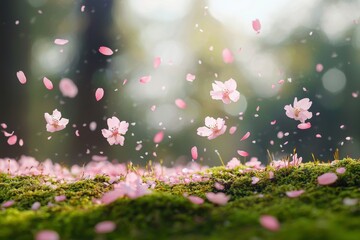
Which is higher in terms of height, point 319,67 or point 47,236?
point 319,67

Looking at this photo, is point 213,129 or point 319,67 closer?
point 213,129

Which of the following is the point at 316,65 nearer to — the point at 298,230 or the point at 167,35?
the point at 167,35

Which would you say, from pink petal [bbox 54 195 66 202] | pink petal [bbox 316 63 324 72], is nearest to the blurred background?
pink petal [bbox 316 63 324 72]

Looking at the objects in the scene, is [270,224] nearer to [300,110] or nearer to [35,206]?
[35,206]

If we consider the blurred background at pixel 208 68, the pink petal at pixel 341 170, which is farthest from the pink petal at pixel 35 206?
the blurred background at pixel 208 68

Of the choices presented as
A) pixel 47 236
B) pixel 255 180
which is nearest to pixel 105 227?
pixel 47 236

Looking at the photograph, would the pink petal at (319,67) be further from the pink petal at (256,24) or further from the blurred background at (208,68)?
the pink petal at (256,24)

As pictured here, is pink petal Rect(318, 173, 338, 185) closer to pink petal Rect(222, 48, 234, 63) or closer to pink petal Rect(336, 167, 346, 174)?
pink petal Rect(336, 167, 346, 174)

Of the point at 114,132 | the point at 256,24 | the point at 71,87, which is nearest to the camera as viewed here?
the point at 114,132
